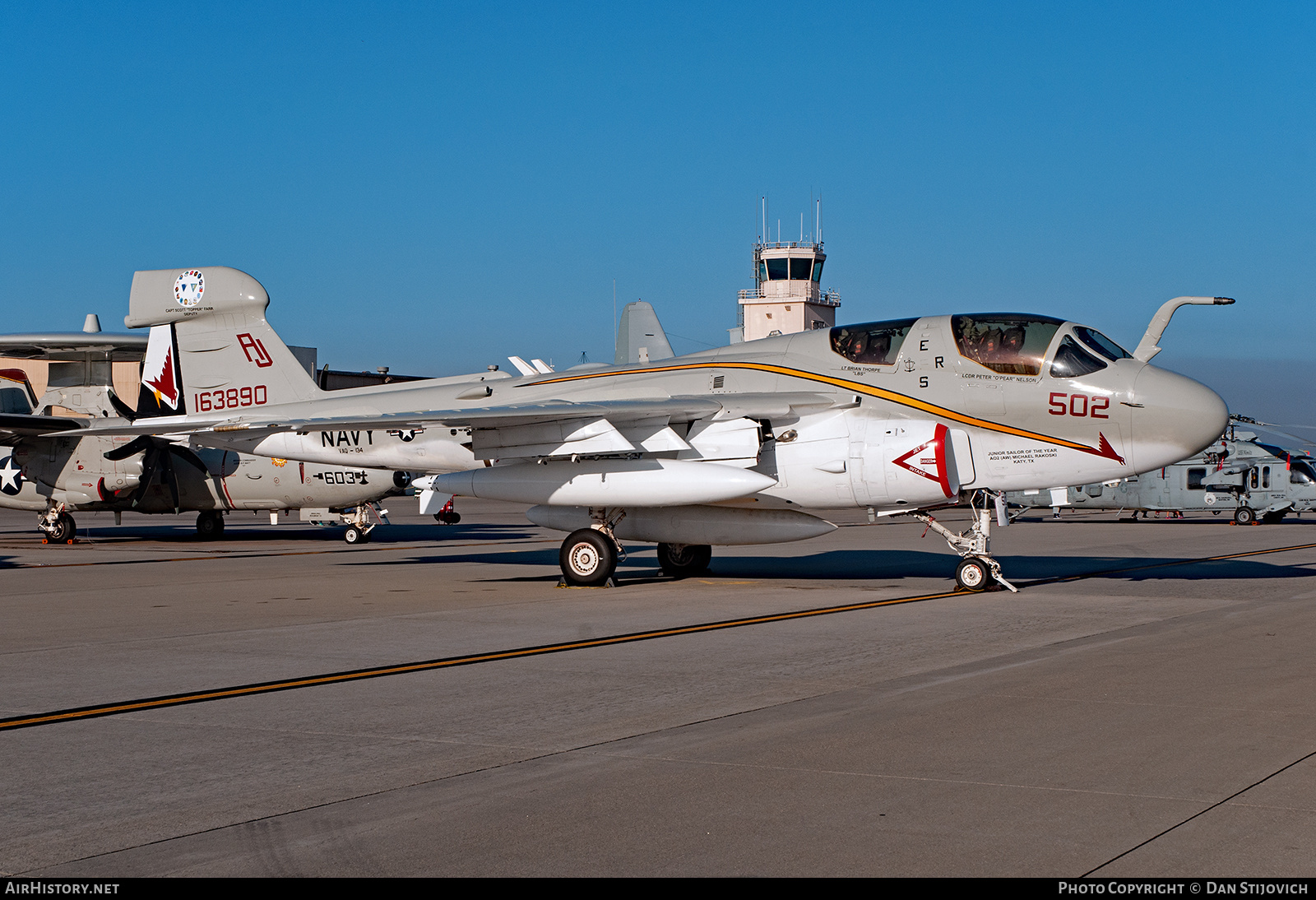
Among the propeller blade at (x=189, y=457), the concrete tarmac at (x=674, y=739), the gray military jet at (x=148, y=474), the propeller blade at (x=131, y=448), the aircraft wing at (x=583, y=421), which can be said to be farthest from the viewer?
the propeller blade at (x=189, y=457)

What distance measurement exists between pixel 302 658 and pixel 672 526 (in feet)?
Result: 25.6

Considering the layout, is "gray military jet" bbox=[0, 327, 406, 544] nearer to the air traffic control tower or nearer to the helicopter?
the helicopter

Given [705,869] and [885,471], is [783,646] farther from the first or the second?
[705,869]

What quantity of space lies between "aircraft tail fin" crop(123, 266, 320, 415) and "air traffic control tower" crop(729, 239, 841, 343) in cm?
5314

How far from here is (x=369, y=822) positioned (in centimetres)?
498

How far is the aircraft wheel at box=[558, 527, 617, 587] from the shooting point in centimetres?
1603

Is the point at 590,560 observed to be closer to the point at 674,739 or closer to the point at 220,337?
the point at 220,337

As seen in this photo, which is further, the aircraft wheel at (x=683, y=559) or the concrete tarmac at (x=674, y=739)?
the aircraft wheel at (x=683, y=559)

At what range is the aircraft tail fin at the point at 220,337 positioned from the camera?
64.9 ft

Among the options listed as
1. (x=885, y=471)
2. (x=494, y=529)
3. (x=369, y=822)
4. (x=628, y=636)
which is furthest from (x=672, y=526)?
(x=494, y=529)

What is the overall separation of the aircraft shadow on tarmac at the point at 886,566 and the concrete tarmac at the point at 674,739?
3.08 m

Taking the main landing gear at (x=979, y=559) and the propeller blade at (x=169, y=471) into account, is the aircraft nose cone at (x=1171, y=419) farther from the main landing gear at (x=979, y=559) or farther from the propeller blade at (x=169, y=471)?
the propeller blade at (x=169, y=471)

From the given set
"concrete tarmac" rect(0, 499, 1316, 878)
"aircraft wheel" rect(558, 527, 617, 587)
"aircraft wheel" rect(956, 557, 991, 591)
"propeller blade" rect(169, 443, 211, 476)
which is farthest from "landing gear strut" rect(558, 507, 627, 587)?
"propeller blade" rect(169, 443, 211, 476)

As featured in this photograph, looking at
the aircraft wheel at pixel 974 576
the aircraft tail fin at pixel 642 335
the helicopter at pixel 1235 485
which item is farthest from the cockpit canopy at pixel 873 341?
the helicopter at pixel 1235 485
